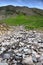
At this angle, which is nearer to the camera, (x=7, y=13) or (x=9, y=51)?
(x=9, y=51)

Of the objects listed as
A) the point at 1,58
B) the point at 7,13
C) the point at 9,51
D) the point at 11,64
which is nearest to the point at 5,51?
the point at 9,51

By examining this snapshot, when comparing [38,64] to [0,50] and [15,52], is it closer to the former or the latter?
[15,52]

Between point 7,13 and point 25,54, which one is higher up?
point 25,54

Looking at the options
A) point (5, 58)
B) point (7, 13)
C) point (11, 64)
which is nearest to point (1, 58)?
point (5, 58)

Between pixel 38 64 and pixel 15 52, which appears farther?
pixel 15 52

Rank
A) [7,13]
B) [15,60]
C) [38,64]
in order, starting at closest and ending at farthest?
[38,64], [15,60], [7,13]

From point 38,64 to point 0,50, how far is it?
2390 millimetres

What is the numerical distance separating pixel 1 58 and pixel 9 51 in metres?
0.92

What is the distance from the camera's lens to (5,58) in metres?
8.70

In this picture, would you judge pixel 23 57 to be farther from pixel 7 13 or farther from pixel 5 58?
pixel 7 13

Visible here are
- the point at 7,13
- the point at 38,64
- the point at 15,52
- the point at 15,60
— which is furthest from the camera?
the point at 7,13

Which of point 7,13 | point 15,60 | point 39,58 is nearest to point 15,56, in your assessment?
point 15,60

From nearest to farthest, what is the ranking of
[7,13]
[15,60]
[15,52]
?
[15,60] → [15,52] → [7,13]

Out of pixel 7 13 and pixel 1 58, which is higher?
pixel 1 58
